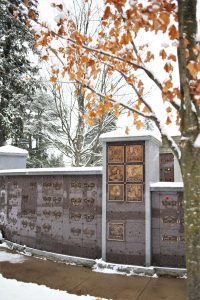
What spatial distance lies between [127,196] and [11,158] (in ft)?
20.6

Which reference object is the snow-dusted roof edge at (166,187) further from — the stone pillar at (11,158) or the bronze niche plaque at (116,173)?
the stone pillar at (11,158)

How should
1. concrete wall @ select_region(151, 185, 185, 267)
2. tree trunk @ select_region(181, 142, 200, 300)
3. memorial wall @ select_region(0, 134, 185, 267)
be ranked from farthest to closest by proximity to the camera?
1. memorial wall @ select_region(0, 134, 185, 267)
2. concrete wall @ select_region(151, 185, 185, 267)
3. tree trunk @ select_region(181, 142, 200, 300)

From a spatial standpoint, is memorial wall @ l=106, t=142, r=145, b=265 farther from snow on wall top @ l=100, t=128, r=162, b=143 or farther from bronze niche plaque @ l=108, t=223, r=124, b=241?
snow on wall top @ l=100, t=128, r=162, b=143

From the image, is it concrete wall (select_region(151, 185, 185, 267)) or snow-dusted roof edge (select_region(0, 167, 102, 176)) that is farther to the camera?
snow-dusted roof edge (select_region(0, 167, 102, 176))

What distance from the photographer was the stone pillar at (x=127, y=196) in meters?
8.47

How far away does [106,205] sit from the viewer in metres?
8.88

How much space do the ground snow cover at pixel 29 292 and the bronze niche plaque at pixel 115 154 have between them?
11.4ft

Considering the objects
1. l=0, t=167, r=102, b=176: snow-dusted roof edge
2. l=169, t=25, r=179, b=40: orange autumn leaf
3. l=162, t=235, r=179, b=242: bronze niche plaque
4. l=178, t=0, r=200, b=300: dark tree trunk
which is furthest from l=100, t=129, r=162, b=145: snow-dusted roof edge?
l=169, t=25, r=179, b=40: orange autumn leaf

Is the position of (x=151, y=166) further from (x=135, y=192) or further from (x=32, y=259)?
(x=32, y=259)

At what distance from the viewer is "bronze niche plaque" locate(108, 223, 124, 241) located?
8.69 m

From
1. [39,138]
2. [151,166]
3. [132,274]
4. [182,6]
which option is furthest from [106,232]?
[39,138]

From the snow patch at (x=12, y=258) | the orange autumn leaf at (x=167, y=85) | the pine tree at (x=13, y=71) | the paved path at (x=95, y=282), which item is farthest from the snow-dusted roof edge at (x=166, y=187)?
the pine tree at (x=13, y=71)

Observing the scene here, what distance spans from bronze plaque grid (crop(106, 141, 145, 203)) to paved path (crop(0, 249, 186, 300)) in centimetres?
189

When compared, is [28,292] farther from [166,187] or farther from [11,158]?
[11,158]
